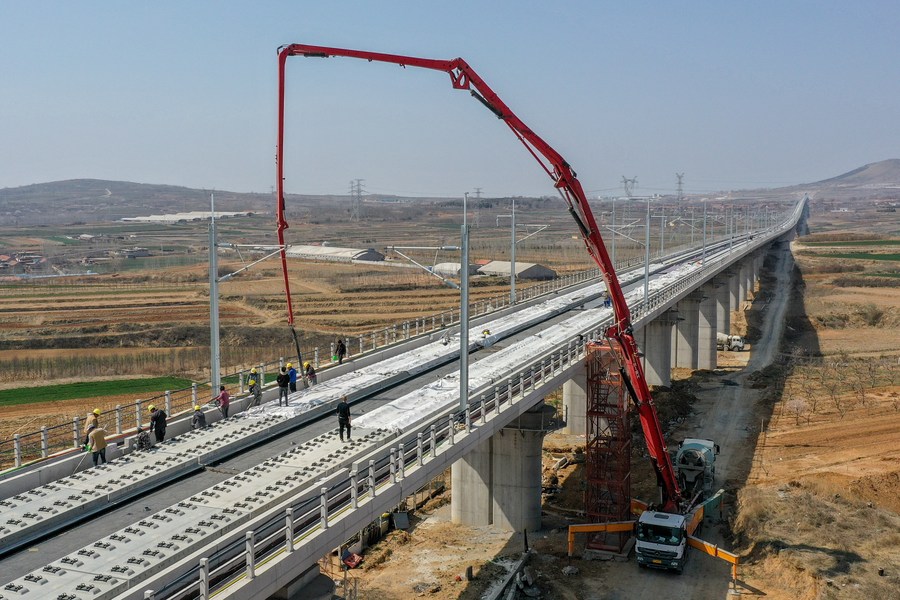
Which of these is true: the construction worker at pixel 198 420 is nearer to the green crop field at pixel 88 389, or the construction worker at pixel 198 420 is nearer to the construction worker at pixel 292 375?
the construction worker at pixel 292 375

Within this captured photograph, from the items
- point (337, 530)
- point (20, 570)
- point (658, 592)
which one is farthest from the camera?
point (658, 592)

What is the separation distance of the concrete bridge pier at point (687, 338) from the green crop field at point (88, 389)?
38727 millimetres

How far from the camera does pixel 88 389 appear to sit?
57.7 metres

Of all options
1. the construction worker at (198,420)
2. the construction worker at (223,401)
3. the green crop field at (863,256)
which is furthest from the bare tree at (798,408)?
the green crop field at (863,256)

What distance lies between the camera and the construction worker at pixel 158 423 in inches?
962

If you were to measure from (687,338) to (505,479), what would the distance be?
41.9 m

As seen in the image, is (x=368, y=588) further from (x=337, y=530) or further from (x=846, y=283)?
(x=846, y=283)

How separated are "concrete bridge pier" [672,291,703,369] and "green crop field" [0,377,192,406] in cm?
3873

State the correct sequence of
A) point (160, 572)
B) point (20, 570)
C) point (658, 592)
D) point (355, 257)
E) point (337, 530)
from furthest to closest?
point (355, 257) → point (658, 592) → point (337, 530) → point (20, 570) → point (160, 572)

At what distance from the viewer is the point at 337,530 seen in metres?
18.0

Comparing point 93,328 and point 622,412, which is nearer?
point 622,412

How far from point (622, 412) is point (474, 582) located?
9.07 metres

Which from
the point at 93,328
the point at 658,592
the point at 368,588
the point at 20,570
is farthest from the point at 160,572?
the point at 93,328

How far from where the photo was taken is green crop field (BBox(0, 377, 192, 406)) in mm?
55078
